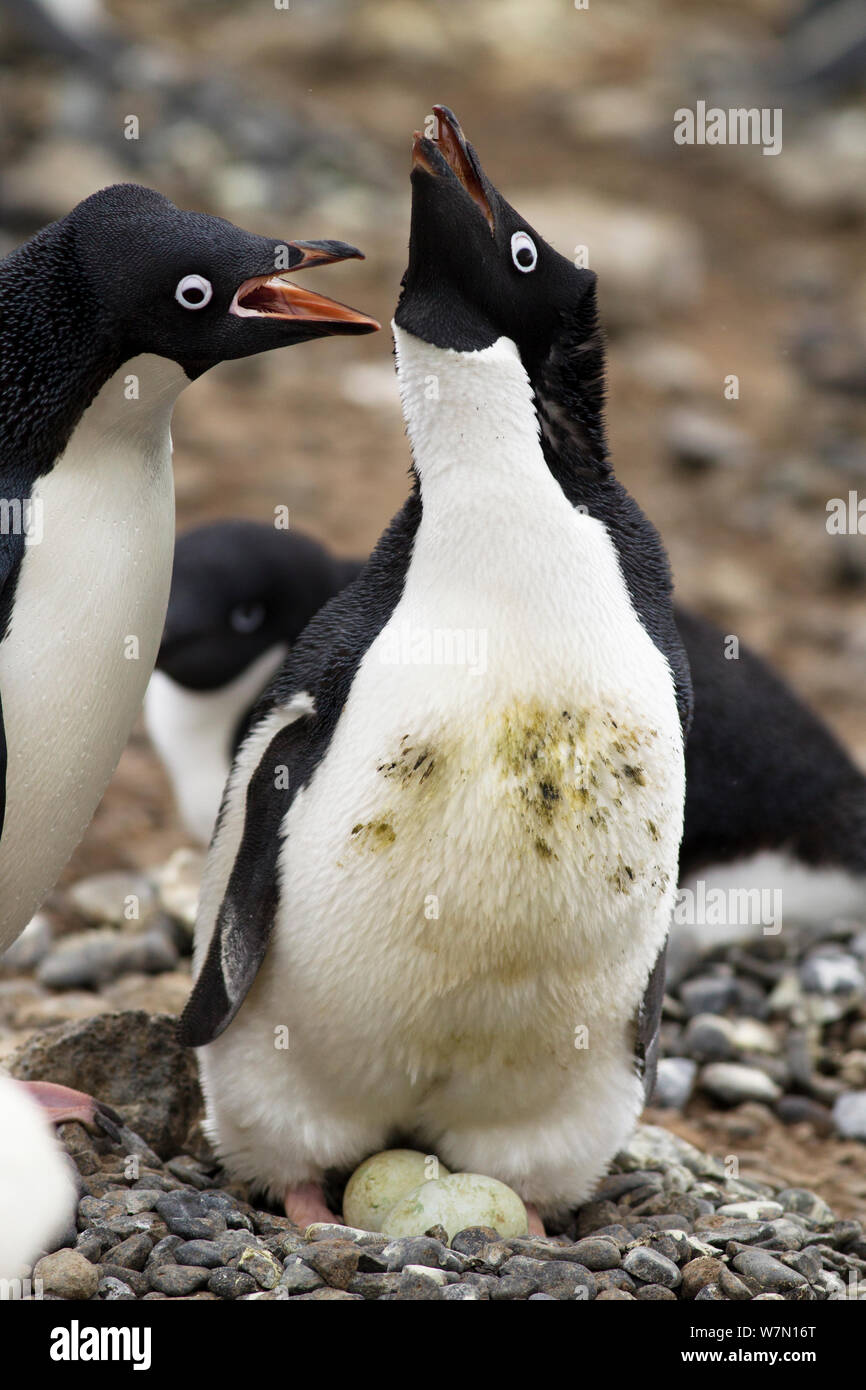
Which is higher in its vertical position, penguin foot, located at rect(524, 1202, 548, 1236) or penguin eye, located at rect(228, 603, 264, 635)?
penguin eye, located at rect(228, 603, 264, 635)

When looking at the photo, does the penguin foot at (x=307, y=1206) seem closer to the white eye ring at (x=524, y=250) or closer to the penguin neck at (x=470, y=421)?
the penguin neck at (x=470, y=421)

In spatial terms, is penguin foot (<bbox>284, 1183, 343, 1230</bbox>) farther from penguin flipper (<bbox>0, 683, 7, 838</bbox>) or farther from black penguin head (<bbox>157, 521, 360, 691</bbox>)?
black penguin head (<bbox>157, 521, 360, 691</bbox>)

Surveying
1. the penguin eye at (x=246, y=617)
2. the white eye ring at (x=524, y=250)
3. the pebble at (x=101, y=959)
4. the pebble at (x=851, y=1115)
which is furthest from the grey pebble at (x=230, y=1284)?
the penguin eye at (x=246, y=617)

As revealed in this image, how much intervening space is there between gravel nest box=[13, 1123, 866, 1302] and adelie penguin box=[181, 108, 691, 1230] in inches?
7.0

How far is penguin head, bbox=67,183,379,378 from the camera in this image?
2.46 metres

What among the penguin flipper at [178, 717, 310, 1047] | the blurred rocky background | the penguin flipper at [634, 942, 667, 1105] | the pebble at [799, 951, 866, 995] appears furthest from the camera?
the pebble at [799, 951, 866, 995]

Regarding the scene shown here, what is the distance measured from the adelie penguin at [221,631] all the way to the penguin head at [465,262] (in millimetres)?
1990

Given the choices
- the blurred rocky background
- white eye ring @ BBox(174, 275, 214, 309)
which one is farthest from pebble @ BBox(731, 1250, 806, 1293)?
white eye ring @ BBox(174, 275, 214, 309)

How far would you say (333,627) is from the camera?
2.66 metres

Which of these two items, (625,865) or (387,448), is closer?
(625,865)

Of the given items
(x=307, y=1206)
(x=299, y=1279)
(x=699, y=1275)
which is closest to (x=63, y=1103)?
(x=307, y=1206)

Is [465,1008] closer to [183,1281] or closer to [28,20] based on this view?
[183,1281]
